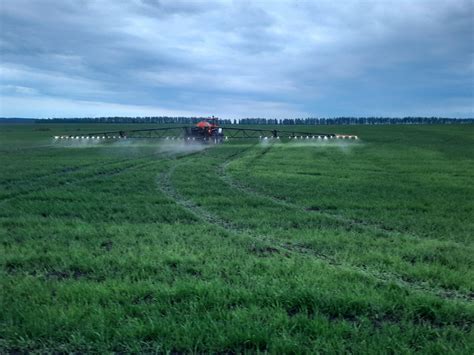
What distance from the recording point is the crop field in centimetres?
482

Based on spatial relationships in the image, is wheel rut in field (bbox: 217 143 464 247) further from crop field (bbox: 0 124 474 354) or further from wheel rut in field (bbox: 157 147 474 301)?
wheel rut in field (bbox: 157 147 474 301)

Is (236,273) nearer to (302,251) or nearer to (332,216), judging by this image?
(302,251)

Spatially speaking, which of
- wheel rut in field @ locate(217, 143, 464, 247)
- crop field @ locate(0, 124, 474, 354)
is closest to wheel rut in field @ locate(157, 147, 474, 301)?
crop field @ locate(0, 124, 474, 354)

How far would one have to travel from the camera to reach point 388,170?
76.7 ft

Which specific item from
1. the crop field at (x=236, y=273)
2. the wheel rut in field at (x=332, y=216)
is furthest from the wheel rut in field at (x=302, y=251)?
the wheel rut in field at (x=332, y=216)

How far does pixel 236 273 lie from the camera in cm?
682

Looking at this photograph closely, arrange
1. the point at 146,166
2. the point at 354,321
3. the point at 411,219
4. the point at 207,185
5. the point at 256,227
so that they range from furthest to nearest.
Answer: the point at 146,166
the point at 207,185
the point at 411,219
the point at 256,227
the point at 354,321

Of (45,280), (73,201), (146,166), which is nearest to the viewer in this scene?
(45,280)

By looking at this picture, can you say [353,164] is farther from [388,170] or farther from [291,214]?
[291,214]

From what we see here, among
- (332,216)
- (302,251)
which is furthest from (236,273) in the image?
(332,216)

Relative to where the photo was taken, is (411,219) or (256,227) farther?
(411,219)

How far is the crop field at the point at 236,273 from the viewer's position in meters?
4.82

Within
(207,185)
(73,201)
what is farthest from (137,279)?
(207,185)

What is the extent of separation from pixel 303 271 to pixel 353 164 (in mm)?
21163
